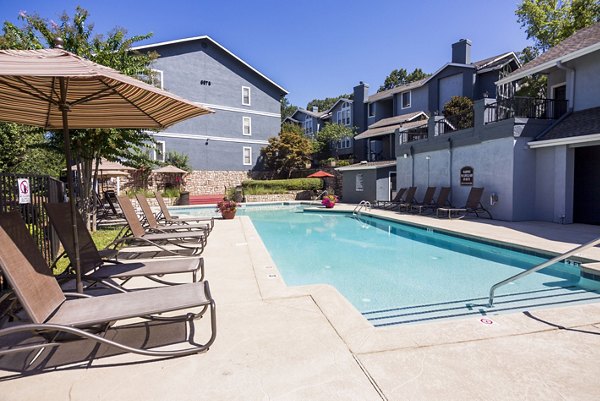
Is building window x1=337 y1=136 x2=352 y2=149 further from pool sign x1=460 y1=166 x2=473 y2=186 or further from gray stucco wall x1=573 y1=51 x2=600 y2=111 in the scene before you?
gray stucco wall x1=573 y1=51 x2=600 y2=111

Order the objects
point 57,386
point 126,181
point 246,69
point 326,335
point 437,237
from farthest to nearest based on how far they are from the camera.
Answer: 1. point 246,69
2. point 126,181
3. point 437,237
4. point 326,335
5. point 57,386

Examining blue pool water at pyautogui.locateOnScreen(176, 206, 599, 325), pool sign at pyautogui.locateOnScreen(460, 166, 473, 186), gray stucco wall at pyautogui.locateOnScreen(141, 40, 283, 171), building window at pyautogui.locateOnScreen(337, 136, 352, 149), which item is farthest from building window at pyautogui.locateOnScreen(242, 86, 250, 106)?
pool sign at pyautogui.locateOnScreen(460, 166, 473, 186)

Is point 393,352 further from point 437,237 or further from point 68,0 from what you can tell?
point 68,0

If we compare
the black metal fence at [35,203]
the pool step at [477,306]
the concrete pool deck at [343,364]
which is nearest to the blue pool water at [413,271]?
the pool step at [477,306]

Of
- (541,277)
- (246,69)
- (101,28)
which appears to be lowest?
(541,277)

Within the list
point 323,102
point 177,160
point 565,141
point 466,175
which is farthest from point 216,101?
point 323,102

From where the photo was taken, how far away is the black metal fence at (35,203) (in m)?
4.70

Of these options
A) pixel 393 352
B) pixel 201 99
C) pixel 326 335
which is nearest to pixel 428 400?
pixel 393 352

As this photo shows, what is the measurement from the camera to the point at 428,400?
2193mm

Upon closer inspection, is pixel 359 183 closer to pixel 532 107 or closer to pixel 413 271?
pixel 532 107

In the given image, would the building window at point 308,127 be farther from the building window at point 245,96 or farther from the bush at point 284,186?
the bush at point 284,186

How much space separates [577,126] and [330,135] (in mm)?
23368

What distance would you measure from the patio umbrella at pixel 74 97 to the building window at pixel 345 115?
32425mm

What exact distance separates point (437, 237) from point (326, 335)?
28.6 feet
